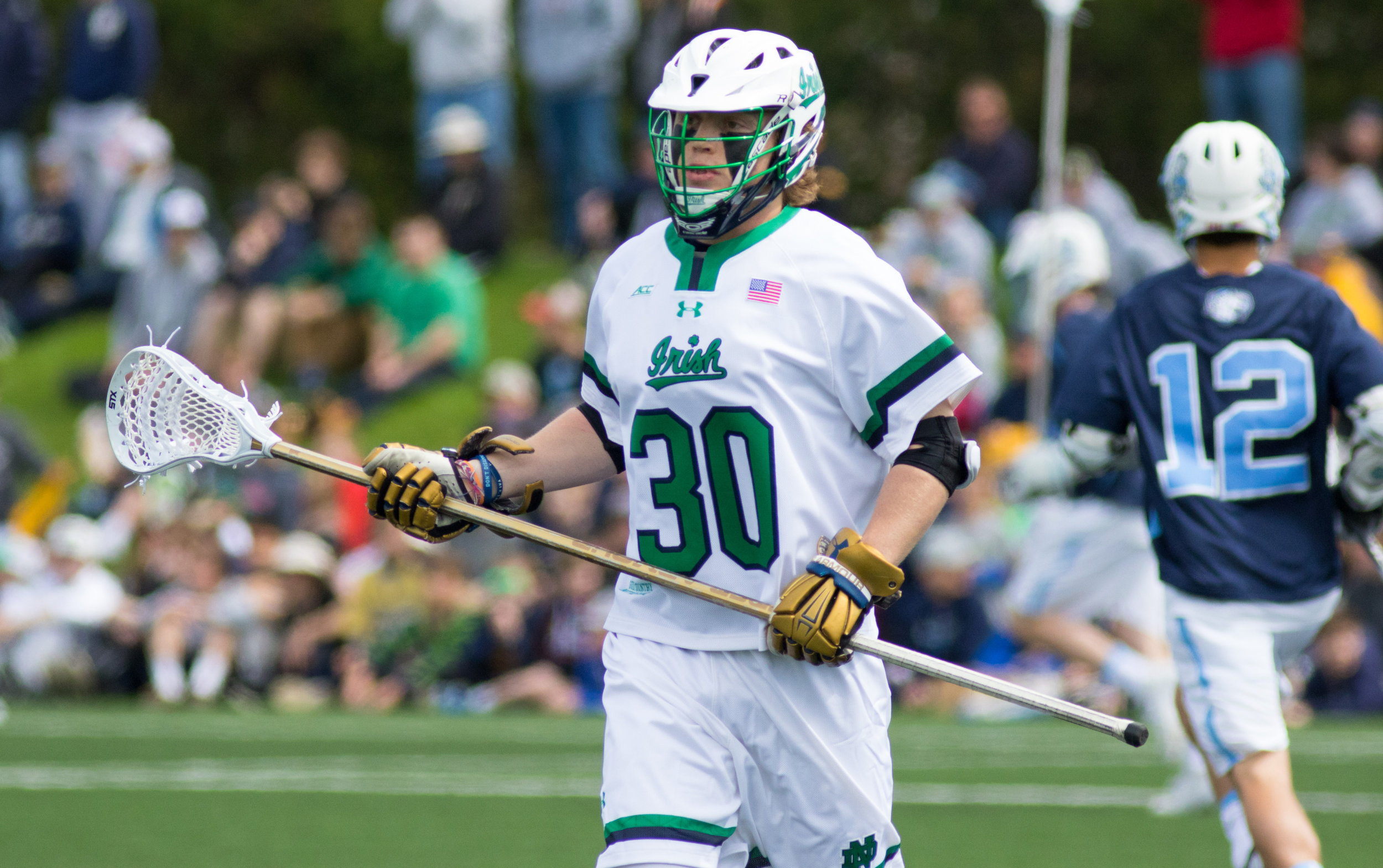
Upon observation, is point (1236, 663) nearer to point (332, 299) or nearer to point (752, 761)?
point (752, 761)

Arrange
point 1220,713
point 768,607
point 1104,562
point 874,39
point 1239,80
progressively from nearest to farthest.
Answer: point 768,607
point 1220,713
point 1104,562
point 1239,80
point 874,39

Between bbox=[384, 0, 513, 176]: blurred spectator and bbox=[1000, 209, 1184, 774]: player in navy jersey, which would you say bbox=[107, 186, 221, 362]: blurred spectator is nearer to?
bbox=[384, 0, 513, 176]: blurred spectator

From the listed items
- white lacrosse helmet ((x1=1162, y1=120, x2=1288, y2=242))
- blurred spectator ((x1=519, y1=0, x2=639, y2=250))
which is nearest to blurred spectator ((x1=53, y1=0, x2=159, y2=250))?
blurred spectator ((x1=519, y1=0, x2=639, y2=250))

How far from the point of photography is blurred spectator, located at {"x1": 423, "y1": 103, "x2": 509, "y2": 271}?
14891 millimetres

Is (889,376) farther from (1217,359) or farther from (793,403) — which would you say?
(1217,359)

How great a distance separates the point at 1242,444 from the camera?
16.0 feet

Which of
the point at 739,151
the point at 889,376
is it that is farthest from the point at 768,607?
the point at 739,151

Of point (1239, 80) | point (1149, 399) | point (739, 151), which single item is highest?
point (1239, 80)

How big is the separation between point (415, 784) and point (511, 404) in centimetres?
490

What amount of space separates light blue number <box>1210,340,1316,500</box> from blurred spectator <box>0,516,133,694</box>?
8844 millimetres

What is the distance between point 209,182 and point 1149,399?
26392 millimetres

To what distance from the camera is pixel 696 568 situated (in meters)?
3.85

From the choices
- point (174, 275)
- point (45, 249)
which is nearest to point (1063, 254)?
point (174, 275)

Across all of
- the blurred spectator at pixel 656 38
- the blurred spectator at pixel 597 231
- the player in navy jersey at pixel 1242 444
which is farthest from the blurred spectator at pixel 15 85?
the player in navy jersey at pixel 1242 444
